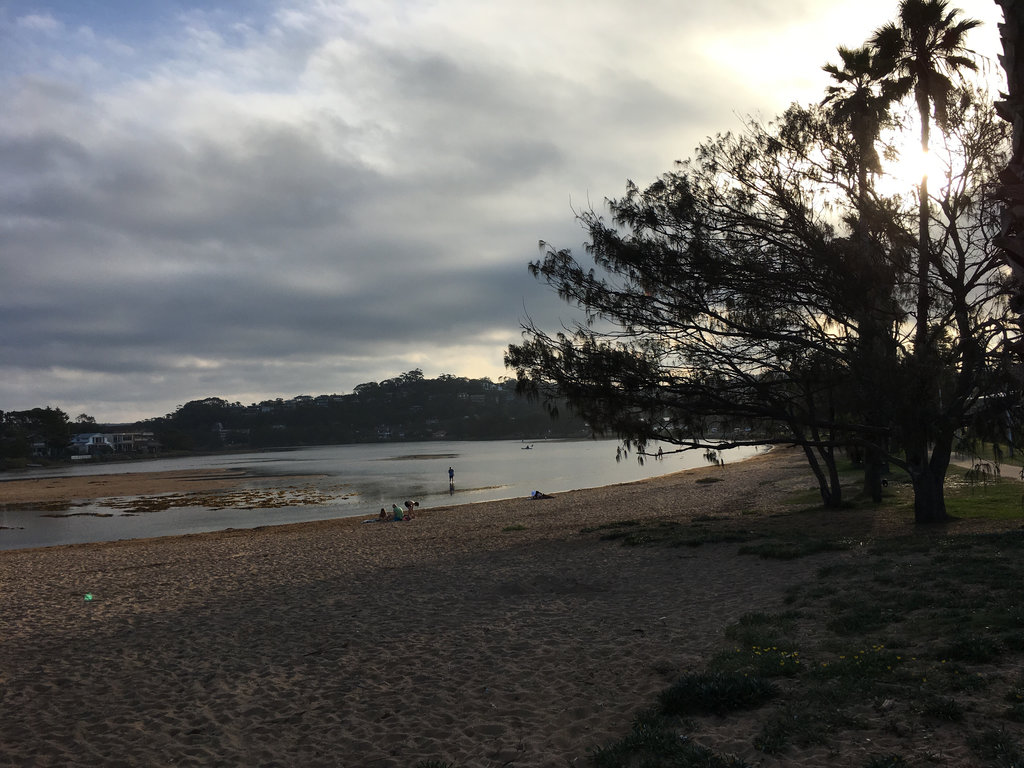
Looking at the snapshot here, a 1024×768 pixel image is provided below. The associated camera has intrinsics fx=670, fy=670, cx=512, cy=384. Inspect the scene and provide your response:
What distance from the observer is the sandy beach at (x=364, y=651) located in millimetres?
5852

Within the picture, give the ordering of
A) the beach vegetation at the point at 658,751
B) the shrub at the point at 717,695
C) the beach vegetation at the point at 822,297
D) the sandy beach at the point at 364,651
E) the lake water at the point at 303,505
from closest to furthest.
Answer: the beach vegetation at the point at 658,751 < the shrub at the point at 717,695 < the sandy beach at the point at 364,651 < the beach vegetation at the point at 822,297 < the lake water at the point at 303,505

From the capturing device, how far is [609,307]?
16.2 metres

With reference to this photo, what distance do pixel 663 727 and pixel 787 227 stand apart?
12263 millimetres

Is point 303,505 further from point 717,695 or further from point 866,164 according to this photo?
point 717,695

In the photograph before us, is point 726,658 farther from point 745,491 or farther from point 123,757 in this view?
point 745,491

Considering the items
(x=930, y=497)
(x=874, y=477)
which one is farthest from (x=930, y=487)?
(x=874, y=477)

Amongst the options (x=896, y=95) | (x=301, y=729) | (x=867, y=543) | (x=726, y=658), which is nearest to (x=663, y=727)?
(x=726, y=658)

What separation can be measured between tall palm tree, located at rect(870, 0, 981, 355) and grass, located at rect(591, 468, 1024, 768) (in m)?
6.79

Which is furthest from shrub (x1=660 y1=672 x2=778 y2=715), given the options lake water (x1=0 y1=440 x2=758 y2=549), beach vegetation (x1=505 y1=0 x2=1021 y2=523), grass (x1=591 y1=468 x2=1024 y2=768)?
lake water (x1=0 y1=440 x2=758 y2=549)

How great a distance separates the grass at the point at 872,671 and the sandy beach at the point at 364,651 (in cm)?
54

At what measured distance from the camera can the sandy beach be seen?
5.85m

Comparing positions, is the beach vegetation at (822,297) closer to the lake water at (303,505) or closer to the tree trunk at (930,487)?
the tree trunk at (930,487)

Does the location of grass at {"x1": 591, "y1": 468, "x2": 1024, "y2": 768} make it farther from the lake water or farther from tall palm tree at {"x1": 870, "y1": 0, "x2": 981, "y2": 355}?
the lake water

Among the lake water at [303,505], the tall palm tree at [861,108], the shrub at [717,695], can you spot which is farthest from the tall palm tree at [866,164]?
the lake water at [303,505]
